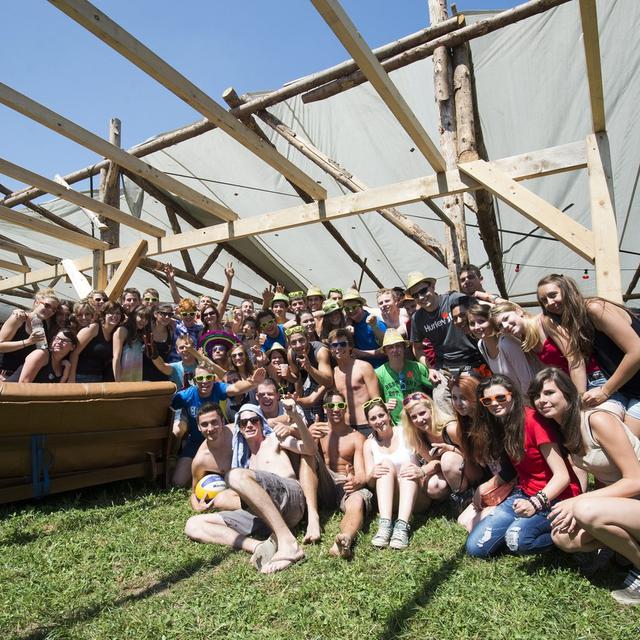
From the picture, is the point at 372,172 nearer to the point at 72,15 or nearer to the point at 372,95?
the point at 372,95

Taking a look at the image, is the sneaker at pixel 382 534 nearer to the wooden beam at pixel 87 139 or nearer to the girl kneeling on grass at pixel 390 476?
the girl kneeling on grass at pixel 390 476

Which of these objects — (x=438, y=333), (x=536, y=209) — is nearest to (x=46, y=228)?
(x=438, y=333)

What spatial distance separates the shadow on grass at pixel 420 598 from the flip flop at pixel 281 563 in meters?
0.78

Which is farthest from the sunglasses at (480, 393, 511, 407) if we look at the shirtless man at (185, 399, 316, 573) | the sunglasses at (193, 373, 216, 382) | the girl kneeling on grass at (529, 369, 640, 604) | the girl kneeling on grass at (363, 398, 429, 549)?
the sunglasses at (193, 373, 216, 382)

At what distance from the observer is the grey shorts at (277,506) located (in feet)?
11.4

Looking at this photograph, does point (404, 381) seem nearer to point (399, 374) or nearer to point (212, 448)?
point (399, 374)

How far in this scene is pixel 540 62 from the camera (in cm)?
686

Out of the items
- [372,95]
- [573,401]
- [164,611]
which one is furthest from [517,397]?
[372,95]

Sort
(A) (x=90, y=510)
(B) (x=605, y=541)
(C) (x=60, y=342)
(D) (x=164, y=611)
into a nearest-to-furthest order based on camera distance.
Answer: (B) (x=605, y=541) < (D) (x=164, y=611) < (A) (x=90, y=510) < (C) (x=60, y=342)

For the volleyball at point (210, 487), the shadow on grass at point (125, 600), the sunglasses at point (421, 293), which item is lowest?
the shadow on grass at point (125, 600)

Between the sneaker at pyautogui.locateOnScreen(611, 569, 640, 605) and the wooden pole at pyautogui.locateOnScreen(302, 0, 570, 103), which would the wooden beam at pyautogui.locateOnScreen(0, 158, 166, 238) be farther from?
the sneaker at pyautogui.locateOnScreen(611, 569, 640, 605)

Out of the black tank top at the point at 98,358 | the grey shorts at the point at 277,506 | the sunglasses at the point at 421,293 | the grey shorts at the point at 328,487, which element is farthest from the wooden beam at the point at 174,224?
the grey shorts at the point at 277,506

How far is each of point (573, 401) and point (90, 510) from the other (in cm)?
358

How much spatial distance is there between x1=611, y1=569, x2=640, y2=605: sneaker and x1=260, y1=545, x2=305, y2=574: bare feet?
1.64 m
